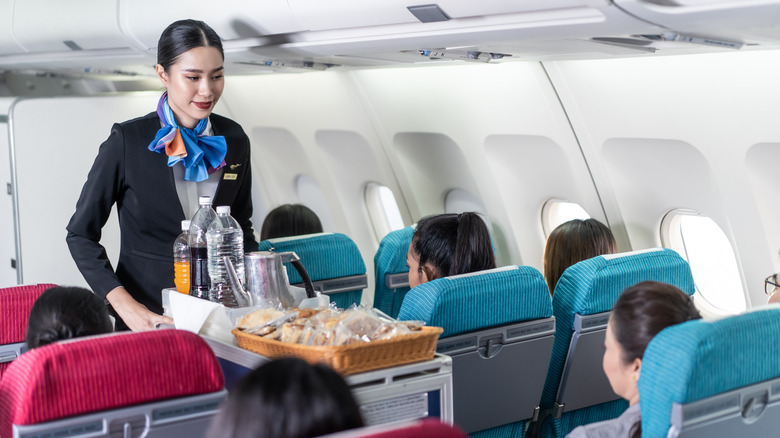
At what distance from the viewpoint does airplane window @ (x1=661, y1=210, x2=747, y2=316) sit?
4973 mm

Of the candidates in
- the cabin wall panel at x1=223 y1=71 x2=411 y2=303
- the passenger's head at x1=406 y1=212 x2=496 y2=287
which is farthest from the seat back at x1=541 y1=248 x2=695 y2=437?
the cabin wall panel at x1=223 y1=71 x2=411 y2=303

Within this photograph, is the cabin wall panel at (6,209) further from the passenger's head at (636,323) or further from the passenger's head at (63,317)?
the passenger's head at (636,323)

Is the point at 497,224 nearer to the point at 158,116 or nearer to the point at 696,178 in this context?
the point at 696,178

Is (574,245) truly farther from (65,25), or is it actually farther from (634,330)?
(65,25)

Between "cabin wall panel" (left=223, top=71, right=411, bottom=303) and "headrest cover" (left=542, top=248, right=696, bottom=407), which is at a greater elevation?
"cabin wall panel" (left=223, top=71, right=411, bottom=303)

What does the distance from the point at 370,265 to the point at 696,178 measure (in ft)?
12.5

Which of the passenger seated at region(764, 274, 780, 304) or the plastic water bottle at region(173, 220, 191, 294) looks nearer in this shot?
the plastic water bottle at region(173, 220, 191, 294)

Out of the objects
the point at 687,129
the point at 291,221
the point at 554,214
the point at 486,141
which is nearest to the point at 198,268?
the point at 687,129

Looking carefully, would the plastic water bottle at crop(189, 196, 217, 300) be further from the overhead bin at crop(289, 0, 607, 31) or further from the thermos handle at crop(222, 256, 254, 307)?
the overhead bin at crop(289, 0, 607, 31)

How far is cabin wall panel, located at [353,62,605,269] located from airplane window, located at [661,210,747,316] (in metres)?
0.42

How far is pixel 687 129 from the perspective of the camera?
4.34 meters

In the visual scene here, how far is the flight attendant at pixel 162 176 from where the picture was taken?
320 cm

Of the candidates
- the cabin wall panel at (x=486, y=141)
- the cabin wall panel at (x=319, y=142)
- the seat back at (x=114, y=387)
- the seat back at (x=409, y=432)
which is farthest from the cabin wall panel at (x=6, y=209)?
the seat back at (x=409, y=432)

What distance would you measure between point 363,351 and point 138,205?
1.42 meters
